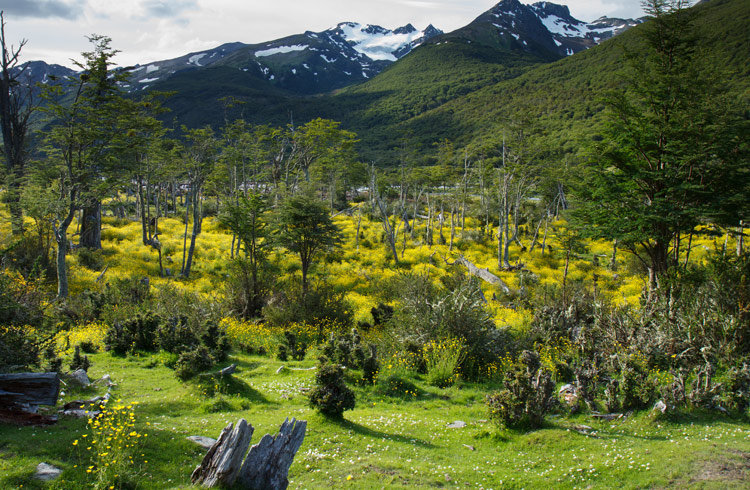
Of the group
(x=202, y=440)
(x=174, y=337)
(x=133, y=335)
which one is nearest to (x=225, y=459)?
(x=202, y=440)

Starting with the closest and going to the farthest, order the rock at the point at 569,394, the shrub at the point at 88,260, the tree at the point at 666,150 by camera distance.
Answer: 1. the rock at the point at 569,394
2. the tree at the point at 666,150
3. the shrub at the point at 88,260

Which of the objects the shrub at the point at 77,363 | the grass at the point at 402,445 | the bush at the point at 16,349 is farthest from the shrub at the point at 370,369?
the bush at the point at 16,349

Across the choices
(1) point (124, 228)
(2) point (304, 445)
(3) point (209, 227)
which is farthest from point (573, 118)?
(2) point (304, 445)

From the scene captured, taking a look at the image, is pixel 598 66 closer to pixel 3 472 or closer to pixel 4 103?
pixel 4 103

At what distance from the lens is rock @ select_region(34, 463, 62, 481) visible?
461 cm

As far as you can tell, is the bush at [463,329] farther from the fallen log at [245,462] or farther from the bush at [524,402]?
the fallen log at [245,462]

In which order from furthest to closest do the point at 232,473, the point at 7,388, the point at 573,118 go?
the point at 573,118
the point at 7,388
the point at 232,473

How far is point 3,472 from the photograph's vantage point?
4496 mm

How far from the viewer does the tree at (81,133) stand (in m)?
17.4

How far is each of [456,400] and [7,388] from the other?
9269 millimetres

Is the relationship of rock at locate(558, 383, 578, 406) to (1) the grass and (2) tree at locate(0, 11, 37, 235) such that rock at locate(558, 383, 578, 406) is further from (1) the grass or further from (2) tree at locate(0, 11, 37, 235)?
(2) tree at locate(0, 11, 37, 235)

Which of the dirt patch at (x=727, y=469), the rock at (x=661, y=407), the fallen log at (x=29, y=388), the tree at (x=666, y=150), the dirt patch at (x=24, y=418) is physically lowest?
the rock at (x=661, y=407)

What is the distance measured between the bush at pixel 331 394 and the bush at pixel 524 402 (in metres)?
3.11

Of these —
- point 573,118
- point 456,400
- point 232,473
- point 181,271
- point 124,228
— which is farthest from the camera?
point 573,118
